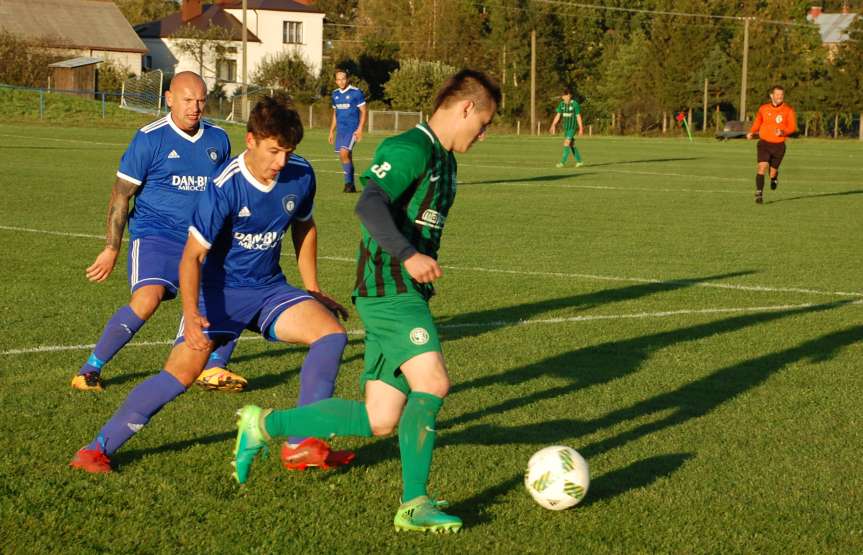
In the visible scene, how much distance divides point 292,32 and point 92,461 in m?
77.7

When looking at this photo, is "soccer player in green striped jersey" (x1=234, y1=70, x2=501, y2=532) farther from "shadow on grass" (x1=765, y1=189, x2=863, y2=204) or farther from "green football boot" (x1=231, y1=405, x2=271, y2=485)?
"shadow on grass" (x1=765, y1=189, x2=863, y2=204)

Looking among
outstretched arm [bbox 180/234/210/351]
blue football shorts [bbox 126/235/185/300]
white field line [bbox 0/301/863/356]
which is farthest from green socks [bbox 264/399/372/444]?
white field line [bbox 0/301/863/356]

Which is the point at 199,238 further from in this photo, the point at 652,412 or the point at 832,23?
the point at 832,23

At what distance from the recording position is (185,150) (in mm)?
6586

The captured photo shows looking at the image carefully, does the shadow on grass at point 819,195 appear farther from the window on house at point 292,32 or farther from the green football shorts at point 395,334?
the window on house at point 292,32

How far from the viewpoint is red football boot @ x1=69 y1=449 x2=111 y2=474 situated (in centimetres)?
480

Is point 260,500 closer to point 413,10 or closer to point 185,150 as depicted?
point 185,150

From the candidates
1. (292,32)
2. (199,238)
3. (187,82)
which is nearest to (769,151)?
(187,82)

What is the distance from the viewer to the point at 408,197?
439 centimetres

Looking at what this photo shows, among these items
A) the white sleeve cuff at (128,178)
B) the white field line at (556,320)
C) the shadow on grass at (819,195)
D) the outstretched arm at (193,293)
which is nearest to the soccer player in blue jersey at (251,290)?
the outstretched arm at (193,293)

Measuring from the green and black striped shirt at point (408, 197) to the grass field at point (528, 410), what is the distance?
0.90 m

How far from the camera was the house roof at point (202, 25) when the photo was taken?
7638 centimetres

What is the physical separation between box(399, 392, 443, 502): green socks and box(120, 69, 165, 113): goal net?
1887 inches

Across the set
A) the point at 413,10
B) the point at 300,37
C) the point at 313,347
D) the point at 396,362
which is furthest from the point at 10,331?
the point at 413,10
